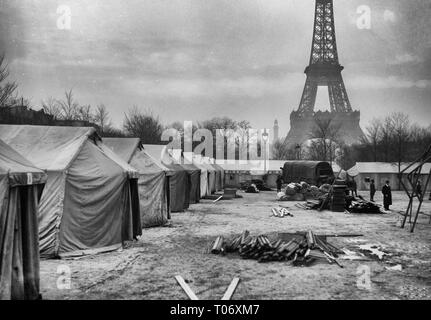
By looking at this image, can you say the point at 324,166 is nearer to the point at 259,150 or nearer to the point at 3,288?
the point at 3,288

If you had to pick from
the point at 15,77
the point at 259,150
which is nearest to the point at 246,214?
the point at 15,77

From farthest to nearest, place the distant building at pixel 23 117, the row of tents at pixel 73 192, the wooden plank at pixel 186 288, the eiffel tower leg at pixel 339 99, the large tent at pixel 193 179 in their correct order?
the eiffel tower leg at pixel 339 99 < the distant building at pixel 23 117 < the large tent at pixel 193 179 < the row of tents at pixel 73 192 < the wooden plank at pixel 186 288

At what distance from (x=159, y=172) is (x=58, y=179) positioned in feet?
18.8

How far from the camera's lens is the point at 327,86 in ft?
231

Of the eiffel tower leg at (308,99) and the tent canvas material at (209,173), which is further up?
the eiffel tower leg at (308,99)

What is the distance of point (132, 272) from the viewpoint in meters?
8.16

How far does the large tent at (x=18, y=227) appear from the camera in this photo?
5660mm

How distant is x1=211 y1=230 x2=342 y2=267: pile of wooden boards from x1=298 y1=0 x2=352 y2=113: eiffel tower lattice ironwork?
59933mm

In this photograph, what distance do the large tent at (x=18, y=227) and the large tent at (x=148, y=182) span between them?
8016mm

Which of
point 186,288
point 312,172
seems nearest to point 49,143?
point 186,288

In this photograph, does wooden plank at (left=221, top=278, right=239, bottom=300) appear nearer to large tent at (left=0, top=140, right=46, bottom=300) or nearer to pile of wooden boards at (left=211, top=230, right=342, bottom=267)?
pile of wooden boards at (left=211, top=230, right=342, bottom=267)

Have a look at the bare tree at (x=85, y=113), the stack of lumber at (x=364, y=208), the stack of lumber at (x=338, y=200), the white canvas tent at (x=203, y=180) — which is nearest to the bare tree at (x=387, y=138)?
the white canvas tent at (x=203, y=180)

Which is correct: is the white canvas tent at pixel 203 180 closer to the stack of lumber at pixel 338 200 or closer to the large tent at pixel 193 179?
the large tent at pixel 193 179

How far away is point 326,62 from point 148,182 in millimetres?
58341
